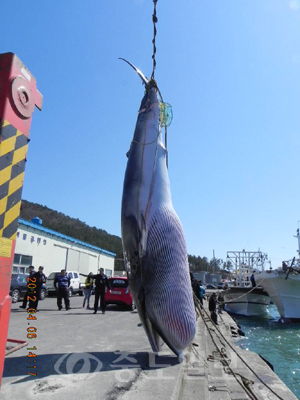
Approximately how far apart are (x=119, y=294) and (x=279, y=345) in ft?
22.3

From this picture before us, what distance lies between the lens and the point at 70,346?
509 cm

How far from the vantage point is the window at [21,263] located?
59.7 feet

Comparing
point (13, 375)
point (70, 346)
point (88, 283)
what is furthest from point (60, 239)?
point (13, 375)

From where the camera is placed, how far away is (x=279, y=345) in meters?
12.5

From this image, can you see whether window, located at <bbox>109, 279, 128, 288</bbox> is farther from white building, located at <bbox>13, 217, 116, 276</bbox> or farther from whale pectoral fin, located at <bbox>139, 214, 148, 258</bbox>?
whale pectoral fin, located at <bbox>139, 214, 148, 258</bbox>

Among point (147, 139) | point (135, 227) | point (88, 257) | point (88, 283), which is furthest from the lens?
point (88, 257)

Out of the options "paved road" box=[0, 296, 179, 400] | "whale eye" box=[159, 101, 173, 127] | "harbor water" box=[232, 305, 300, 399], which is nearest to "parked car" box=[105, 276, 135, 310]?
"harbor water" box=[232, 305, 300, 399]

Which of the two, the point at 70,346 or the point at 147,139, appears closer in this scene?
the point at 147,139

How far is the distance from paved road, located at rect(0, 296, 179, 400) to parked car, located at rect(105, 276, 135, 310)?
5.56 meters

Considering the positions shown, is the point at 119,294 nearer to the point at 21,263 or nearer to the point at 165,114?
the point at 21,263

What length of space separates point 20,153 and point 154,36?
1985mm

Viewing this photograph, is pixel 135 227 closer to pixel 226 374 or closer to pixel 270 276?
pixel 226 374

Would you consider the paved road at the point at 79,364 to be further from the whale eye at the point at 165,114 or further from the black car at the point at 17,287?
the black car at the point at 17,287

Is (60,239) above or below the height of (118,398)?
above
